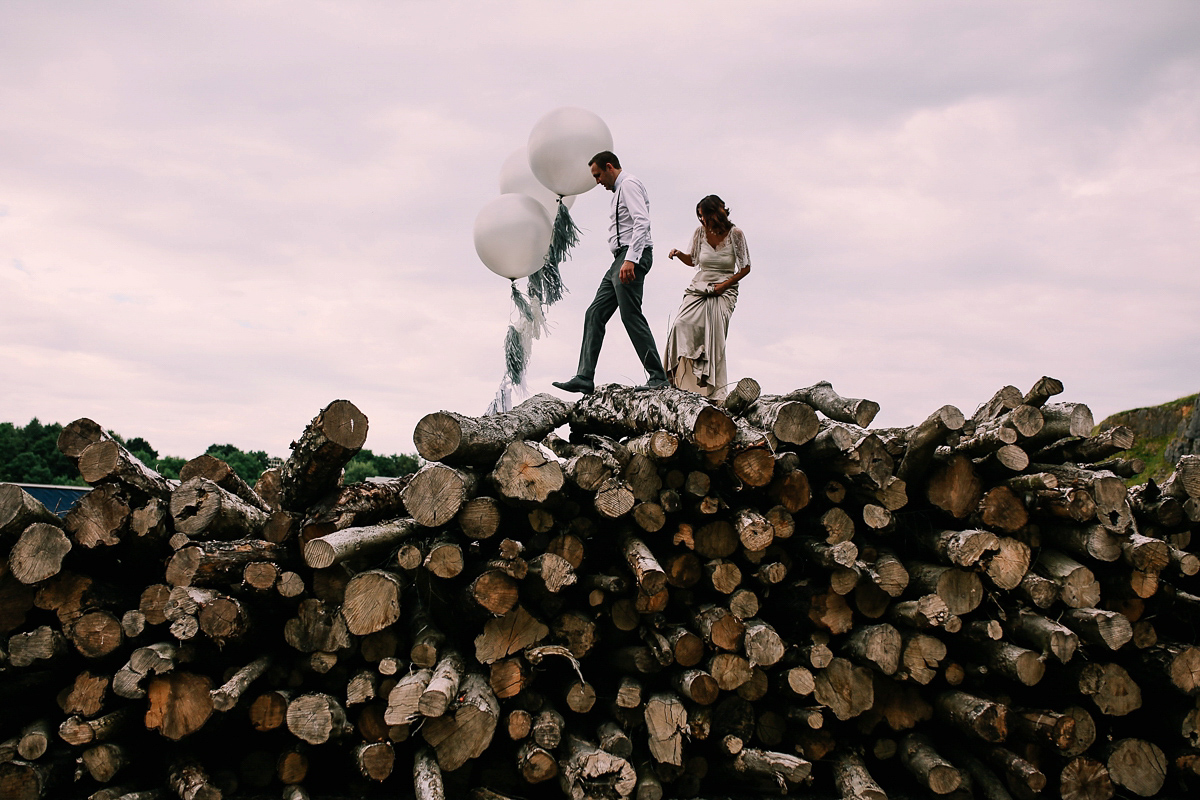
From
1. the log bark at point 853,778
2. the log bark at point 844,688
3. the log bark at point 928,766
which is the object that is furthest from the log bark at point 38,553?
the log bark at point 928,766

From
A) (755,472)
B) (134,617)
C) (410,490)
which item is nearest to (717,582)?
(755,472)

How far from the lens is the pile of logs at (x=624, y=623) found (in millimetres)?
3449

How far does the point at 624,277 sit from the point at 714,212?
97 centimetres

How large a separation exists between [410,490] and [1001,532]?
271cm

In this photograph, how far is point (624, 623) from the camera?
3.68m

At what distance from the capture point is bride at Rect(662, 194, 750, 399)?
6.23 metres

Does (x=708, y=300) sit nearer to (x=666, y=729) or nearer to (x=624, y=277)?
(x=624, y=277)

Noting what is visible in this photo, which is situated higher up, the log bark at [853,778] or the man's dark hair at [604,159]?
the man's dark hair at [604,159]

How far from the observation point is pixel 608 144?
6.64 meters

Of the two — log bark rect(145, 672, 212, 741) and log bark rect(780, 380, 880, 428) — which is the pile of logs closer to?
log bark rect(145, 672, 212, 741)

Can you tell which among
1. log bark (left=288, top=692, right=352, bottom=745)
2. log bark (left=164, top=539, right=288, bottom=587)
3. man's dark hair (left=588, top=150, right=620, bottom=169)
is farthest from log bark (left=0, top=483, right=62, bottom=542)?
man's dark hair (left=588, top=150, right=620, bottom=169)

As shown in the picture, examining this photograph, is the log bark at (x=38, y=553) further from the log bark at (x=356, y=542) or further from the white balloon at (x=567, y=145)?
the white balloon at (x=567, y=145)

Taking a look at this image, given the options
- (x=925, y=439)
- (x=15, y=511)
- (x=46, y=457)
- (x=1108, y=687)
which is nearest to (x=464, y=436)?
(x=15, y=511)

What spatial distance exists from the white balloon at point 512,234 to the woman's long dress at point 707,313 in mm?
1323
